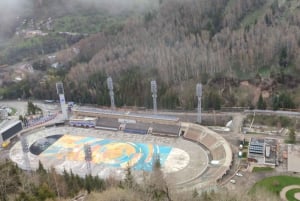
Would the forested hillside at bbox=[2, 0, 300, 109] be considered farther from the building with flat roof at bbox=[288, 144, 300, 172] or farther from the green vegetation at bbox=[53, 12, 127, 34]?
the green vegetation at bbox=[53, 12, 127, 34]

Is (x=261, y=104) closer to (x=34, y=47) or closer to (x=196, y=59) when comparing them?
(x=196, y=59)

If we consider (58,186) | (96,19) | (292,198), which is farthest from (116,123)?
(96,19)

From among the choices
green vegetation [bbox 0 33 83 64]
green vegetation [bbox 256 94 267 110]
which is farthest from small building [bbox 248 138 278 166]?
green vegetation [bbox 0 33 83 64]

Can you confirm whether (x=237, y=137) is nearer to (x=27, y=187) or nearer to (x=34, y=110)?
(x=27, y=187)

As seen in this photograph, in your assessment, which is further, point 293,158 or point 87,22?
point 87,22

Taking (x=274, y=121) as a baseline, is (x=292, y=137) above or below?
below

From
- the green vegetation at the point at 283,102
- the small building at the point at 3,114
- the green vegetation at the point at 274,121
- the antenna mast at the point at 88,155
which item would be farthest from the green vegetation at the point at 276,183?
the small building at the point at 3,114

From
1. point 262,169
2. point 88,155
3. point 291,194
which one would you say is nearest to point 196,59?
point 262,169
